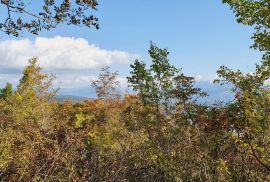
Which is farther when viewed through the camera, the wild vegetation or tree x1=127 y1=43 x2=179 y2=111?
tree x1=127 y1=43 x2=179 y2=111

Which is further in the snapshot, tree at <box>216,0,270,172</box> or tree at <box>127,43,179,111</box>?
tree at <box>127,43,179,111</box>

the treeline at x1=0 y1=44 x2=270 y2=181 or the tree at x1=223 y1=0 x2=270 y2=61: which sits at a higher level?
the tree at x1=223 y1=0 x2=270 y2=61

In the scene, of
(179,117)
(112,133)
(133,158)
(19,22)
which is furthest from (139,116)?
(19,22)

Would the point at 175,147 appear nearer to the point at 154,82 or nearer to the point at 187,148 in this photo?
the point at 187,148

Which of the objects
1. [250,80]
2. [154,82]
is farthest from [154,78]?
[250,80]

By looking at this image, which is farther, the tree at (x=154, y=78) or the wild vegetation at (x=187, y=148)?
the tree at (x=154, y=78)

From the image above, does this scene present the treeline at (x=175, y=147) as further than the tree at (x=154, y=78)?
No

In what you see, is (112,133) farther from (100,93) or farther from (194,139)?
(100,93)

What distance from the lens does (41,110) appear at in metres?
50.2

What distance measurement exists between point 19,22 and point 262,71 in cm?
1428

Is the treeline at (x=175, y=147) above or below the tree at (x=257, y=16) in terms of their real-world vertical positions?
below

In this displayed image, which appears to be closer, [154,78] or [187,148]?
[187,148]

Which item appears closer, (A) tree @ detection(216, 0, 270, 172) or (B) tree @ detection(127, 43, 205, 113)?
(A) tree @ detection(216, 0, 270, 172)

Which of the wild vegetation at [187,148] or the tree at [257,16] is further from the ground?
the tree at [257,16]
